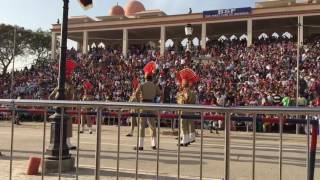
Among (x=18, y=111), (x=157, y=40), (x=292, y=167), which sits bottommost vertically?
(x=292, y=167)

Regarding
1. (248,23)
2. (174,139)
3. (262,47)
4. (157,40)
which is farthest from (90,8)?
(157,40)

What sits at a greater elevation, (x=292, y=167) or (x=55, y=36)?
(x=55, y=36)

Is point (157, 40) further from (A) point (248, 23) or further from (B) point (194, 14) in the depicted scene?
(A) point (248, 23)

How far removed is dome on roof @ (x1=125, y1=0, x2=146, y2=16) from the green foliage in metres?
13.5

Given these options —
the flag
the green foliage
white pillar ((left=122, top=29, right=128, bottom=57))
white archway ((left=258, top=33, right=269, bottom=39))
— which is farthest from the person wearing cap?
the green foliage

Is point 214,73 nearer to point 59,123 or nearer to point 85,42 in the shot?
point 85,42

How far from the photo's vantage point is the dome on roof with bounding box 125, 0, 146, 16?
198ft

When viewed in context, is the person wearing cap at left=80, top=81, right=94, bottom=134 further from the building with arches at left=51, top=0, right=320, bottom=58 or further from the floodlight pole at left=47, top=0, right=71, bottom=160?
the building with arches at left=51, top=0, right=320, bottom=58

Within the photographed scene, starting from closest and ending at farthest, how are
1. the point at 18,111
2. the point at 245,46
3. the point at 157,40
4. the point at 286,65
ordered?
the point at 18,111, the point at 286,65, the point at 245,46, the point at 157,40

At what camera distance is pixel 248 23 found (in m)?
43.2

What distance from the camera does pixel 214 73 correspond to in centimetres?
3334

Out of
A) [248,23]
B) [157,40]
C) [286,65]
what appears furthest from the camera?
[157,40]

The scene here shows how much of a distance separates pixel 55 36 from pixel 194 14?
51.9 ft

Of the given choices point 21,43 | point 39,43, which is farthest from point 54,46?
point 39,43
